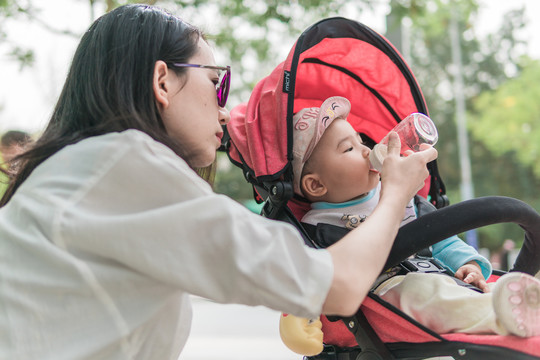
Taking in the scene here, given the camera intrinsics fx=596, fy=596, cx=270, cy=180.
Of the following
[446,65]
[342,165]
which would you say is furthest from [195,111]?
[446,65]

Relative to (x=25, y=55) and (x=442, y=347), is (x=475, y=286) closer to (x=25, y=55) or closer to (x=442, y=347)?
(x=442, y=347)

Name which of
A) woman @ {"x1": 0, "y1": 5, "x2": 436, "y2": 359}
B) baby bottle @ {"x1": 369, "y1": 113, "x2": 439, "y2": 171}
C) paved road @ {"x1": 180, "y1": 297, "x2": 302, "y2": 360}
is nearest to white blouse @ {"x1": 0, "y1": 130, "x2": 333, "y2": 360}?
woman @ {"x1": 0, "y1": 5, "x2": 436, "y2": 359}

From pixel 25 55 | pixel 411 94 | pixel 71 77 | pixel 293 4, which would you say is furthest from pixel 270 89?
pixel 25 55

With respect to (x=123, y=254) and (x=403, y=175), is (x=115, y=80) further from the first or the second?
(x=403, y=175)

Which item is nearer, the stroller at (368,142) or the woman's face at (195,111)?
the stroller at (368,142)

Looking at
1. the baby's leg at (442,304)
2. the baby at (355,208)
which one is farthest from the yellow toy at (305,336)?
the baby's leg at (442,304)

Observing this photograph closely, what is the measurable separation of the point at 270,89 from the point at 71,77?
2.67 ft

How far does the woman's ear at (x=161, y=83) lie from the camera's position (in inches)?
61.4

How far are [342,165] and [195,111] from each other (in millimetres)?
711

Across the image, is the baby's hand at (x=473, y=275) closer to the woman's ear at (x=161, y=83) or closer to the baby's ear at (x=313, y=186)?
the baby's ear at (x=313, y=186)

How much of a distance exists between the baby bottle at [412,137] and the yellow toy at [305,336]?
1.86 ft

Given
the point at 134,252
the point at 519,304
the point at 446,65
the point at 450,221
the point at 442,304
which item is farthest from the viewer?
the point at 446,65

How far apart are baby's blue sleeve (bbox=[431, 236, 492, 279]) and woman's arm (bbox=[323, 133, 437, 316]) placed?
2.46ft

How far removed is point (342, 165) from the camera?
2174 millimetres
